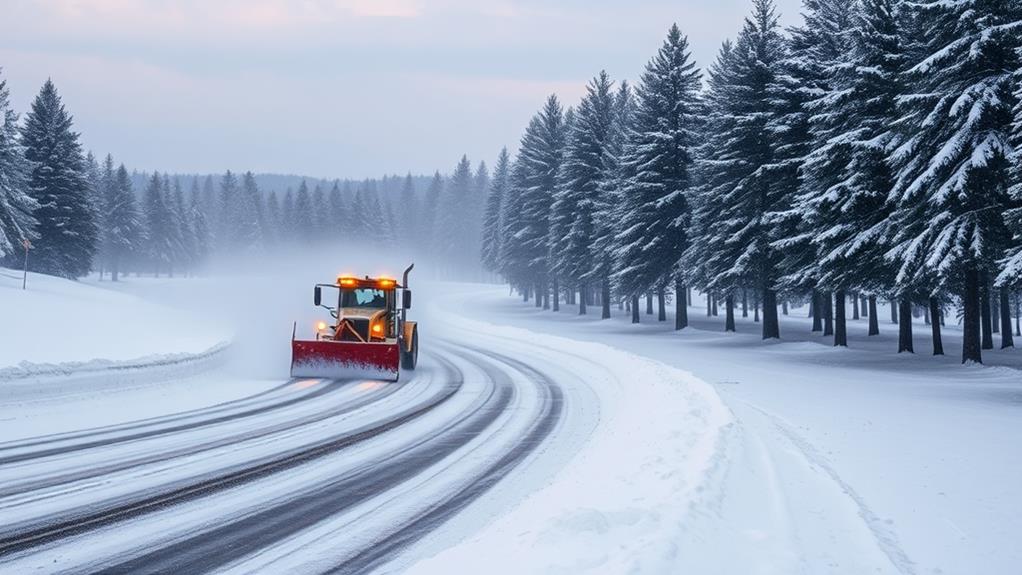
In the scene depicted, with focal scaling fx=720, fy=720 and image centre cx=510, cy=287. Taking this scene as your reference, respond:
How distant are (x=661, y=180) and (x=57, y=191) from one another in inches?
1485

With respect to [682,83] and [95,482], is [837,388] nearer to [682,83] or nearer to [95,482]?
[95,482]

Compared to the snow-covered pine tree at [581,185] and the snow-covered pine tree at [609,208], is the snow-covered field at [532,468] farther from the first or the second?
the snow-covered pine tree at [581,185]

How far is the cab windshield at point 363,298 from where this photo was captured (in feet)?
61.8

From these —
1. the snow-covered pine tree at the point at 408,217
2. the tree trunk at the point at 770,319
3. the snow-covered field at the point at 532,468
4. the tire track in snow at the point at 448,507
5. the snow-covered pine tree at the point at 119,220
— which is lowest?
the tire track in snow at the point at 448,507

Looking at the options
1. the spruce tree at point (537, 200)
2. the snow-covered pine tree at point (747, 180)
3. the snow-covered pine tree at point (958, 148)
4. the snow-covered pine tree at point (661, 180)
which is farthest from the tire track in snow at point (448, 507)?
the spruce tree at point (537, 200)

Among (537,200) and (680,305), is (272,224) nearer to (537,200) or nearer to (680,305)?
(537,200)

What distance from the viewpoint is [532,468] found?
7.88m

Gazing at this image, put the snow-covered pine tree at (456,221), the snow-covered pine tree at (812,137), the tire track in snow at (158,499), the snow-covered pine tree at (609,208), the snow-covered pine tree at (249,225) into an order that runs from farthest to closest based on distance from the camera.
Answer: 1. the snow-covered pine tree at (456,221)
2. the snow-covered pine tree at (249,225)
3. the snow-covered pine tree at (609,208)
4. the snow-covered pine tree at (812,137)
5. the tire track in snow at (158,499)

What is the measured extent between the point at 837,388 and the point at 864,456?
7717 millimetres

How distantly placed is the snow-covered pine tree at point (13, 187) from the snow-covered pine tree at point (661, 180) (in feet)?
100

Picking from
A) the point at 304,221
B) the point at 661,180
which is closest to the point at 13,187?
the point at 661,180

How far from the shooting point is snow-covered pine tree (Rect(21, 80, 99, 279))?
4516 centimetres

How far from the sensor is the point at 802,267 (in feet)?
83.0

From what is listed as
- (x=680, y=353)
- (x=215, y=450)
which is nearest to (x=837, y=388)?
(x=680, y=353)
